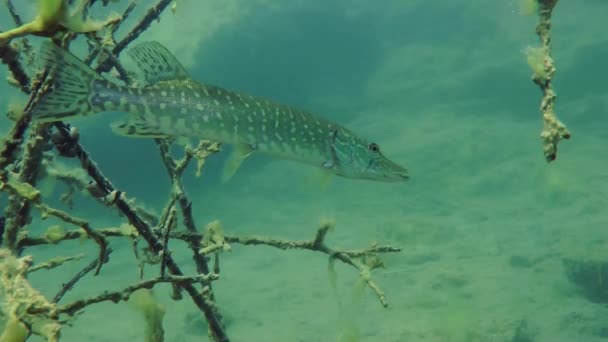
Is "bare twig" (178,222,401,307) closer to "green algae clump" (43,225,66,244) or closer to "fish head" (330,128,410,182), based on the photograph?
"green algae clump" (43,225,66,244)

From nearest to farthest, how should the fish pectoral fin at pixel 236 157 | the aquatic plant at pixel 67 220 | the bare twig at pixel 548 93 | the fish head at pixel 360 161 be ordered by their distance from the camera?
the aquatic plant at pixel 67 220 → the bare twig at pixel 548 93 → the fish pectoral fin at pixel 236 157 → the fish head at pixel 360 161

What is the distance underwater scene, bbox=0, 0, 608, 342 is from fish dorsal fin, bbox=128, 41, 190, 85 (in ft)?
0.04

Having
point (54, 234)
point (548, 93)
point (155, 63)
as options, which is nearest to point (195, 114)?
point (155, 63)

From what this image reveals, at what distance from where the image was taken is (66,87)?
275 cm

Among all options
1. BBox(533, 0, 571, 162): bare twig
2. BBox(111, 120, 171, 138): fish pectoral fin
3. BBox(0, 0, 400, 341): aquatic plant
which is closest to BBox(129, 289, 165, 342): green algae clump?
BBox(0, 0, 400, 341): aquatic plant

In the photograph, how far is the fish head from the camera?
15.2ft

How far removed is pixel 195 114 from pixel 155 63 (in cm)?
43

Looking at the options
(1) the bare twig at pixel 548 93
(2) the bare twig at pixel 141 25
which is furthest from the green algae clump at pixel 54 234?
(1) the bare twig at pixel 548 93

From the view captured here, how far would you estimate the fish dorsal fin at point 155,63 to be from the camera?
11.5 feet

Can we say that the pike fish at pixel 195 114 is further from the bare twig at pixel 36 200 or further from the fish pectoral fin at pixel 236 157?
the bare twig at pixel 36 200

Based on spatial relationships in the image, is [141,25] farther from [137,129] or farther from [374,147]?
[374,147]

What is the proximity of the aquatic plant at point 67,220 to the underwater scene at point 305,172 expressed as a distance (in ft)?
0.04

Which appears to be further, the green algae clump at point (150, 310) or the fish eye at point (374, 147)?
the fish eye at point (374, 147)

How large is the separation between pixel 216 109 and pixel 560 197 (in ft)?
48.6
